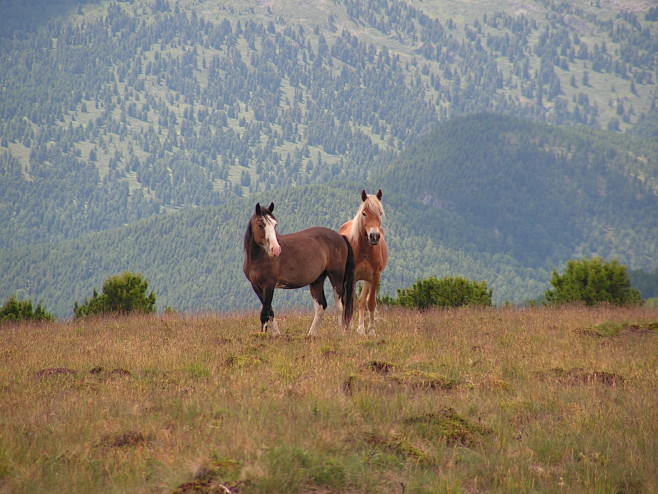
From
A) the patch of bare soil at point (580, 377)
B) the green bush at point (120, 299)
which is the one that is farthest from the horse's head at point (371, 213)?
the green bush at point (120, 299)

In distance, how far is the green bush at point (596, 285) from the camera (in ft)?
88.2

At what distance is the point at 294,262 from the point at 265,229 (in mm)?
1115

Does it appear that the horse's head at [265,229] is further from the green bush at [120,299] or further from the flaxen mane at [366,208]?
the green bush at [120,299]

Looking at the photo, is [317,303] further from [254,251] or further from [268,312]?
[254,251]

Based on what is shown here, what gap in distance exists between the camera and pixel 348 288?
16844 millimetres

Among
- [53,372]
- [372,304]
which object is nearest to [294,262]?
[372,304]

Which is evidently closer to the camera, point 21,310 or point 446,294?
point 446,294

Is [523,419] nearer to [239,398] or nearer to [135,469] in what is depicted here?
[239,398]

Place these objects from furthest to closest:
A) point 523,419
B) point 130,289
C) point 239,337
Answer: point 130,289 → point 239,337 → point 523,419

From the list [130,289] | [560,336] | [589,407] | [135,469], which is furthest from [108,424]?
[130,289]

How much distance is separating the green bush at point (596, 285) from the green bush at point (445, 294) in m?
2.63

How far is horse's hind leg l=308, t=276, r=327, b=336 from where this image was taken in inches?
637

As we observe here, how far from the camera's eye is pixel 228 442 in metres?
7.18

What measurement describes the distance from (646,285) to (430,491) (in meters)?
178
